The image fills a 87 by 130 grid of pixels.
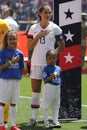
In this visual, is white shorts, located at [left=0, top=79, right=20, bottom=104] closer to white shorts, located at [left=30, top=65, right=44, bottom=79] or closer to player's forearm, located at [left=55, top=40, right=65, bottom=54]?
white shorts, located at [left=30, top=65, right=44, bottom=79]

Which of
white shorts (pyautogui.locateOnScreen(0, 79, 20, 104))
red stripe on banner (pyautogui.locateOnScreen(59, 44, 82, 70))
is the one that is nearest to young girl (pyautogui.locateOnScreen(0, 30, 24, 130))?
white shorts (pyautogui.locateOnScreen(0, 79, 20, 104))

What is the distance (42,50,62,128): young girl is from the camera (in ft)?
25.6

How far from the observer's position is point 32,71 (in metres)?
8.09

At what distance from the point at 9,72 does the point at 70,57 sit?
1.52 metres

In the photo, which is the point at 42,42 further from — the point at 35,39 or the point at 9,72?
the point at 9,72

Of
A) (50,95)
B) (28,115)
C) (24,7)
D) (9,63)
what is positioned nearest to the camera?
(9,63)

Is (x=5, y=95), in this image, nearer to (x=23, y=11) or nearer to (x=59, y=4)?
(x=59, y=4)

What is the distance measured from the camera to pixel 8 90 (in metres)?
7.37

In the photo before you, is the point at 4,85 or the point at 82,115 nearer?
the point at 4,85

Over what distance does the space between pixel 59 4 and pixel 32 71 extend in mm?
1147

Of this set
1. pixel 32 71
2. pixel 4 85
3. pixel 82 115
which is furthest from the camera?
pixel 82 115

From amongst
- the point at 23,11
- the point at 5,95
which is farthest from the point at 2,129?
the point at 23,11

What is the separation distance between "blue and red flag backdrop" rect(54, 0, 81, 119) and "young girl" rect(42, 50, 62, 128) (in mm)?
671

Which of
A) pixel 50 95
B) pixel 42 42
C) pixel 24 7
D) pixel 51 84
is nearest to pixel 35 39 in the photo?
pixel 42 42
